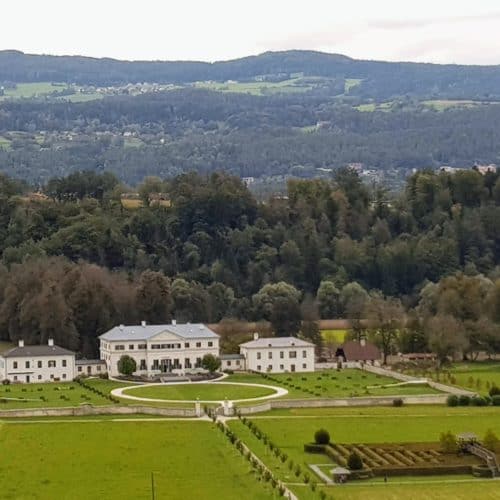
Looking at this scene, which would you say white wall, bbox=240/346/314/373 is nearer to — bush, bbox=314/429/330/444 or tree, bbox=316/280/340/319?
tree, bbox=316/280/340/319

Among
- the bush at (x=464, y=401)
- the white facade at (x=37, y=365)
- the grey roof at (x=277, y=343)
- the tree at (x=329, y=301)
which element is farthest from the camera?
the tree at (x=329, y=301)

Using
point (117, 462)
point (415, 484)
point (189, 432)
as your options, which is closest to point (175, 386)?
point (189, 432)

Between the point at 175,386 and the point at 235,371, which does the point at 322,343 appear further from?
the point at 175,386

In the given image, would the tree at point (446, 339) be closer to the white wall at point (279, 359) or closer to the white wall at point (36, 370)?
the white wall at point (279, 359)

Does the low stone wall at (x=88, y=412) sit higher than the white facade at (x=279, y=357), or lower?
higher

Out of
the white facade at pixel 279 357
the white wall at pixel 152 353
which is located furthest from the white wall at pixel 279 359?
the white wall at pixel 152 353

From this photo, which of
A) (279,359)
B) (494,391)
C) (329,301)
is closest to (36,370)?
(279,359)

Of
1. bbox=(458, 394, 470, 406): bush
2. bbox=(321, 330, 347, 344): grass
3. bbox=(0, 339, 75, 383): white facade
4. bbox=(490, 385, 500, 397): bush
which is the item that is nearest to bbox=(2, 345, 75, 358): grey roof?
bbox=(0, 339, 75, 383): white facade
